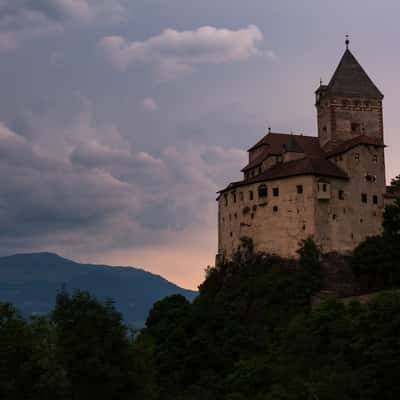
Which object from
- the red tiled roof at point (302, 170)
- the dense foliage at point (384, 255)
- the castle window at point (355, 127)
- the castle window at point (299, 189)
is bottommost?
the dense foliage at point (384, 255)

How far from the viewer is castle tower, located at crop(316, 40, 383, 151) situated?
9469 centimetres

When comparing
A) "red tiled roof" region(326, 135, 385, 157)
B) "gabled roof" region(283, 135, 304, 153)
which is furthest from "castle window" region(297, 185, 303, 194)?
"gabled roof" region(283, 135, 304, 153)

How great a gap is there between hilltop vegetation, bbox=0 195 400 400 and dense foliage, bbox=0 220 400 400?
8 cm

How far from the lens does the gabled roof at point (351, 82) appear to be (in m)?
95.8

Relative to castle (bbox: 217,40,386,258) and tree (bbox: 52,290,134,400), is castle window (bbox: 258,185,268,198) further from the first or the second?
tree (bbox: 52,290,134,400)

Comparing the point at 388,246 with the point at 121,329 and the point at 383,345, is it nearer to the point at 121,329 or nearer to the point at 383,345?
the point at 383,345

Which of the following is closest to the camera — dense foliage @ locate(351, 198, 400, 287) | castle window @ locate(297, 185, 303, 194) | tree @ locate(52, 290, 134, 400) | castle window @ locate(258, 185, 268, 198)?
tree @ locate(52, 290, 134, 400)

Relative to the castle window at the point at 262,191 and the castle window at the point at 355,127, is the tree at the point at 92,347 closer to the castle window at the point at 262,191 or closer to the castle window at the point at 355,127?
the castle window at the point at 262,191

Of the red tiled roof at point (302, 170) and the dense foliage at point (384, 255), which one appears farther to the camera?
the red tiled roof at point (302, 170)

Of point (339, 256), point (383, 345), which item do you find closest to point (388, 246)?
point (339, 256)

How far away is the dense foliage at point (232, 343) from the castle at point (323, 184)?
1.95 meters

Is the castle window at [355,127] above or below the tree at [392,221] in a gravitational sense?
above

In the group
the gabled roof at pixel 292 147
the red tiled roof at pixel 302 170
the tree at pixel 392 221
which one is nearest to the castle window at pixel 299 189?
the red tiled roof at pixel 302 170

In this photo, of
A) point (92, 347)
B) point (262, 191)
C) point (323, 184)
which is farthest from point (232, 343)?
point (92, 347)
